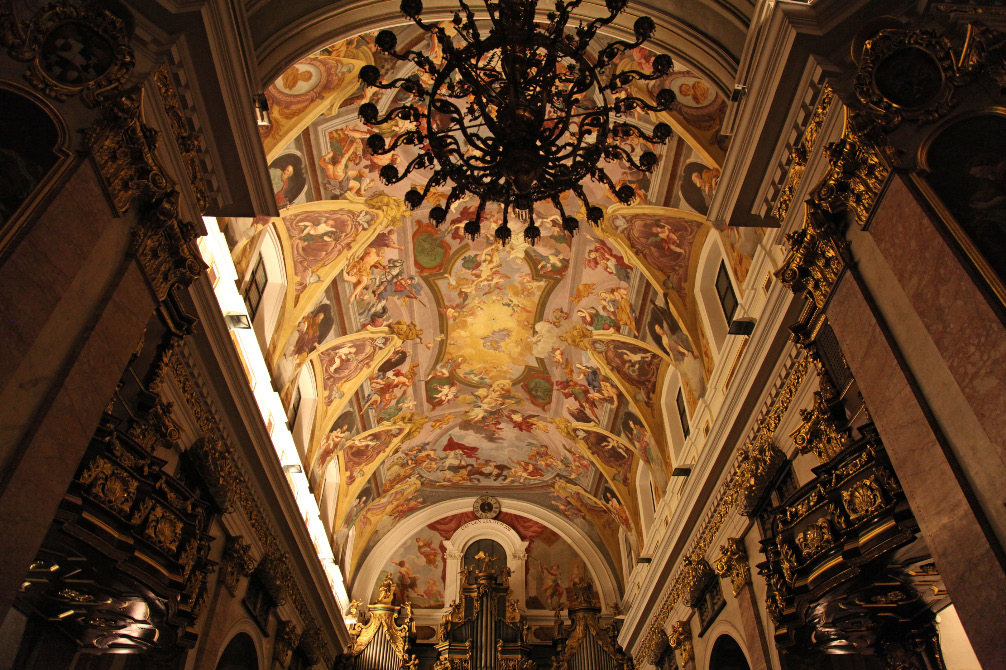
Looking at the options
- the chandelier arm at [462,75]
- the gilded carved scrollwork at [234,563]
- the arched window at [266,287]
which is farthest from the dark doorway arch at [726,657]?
the chandelier arm at [462,75]

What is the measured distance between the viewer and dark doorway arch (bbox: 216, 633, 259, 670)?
10289 millimetres

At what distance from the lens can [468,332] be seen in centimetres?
1424

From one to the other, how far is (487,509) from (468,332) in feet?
22.3

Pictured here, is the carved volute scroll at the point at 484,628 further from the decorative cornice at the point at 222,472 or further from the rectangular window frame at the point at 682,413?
the rectangular window frame at the point at 682,413

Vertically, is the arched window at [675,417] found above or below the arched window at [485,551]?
below

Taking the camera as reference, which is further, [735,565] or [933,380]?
[735,565]

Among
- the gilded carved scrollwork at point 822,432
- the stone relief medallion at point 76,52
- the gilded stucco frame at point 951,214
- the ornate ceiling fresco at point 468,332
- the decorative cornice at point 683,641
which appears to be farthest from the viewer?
the decorative cornice at point 683,641

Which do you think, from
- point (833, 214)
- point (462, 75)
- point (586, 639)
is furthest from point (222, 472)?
point (586, 639)

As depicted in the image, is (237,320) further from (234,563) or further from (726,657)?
(726,657)

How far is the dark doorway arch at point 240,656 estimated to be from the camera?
33.8 feet

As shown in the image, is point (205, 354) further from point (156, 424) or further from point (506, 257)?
point (506, 257)

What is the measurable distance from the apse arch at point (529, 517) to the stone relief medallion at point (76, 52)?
14674mm

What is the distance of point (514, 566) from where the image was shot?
18.5 metres

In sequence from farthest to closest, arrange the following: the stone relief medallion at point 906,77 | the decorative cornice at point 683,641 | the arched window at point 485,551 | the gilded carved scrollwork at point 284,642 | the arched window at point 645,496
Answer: the arched window at point 485,551, the arched window at point 645,496, the decorative cornice at point 683,641, the gilded carved scrollwork at point 284,642, the stone relief medallion at point 906,77
